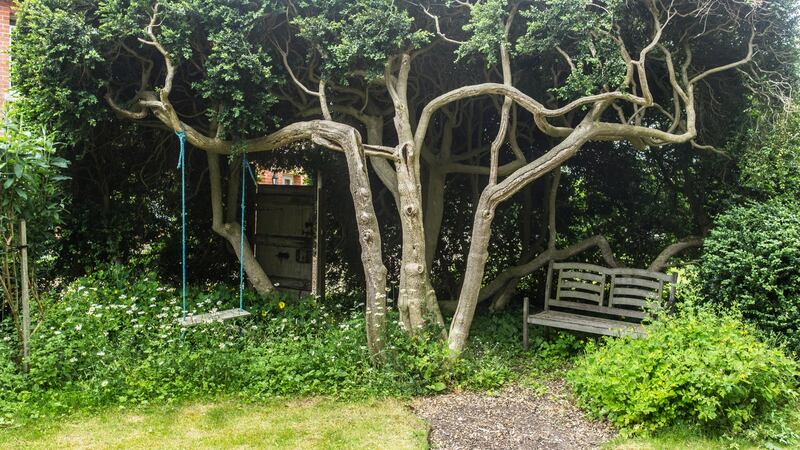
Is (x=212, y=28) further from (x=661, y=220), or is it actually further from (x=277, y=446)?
(x=661, y=220)

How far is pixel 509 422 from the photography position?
473cm

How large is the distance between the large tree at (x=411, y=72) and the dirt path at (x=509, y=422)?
784mm

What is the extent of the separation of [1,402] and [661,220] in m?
7.32

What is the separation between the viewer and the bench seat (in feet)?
19.1

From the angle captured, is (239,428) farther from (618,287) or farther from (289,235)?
(289,235)

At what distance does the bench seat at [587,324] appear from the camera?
19.1 feet

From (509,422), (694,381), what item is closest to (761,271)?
(694,381)

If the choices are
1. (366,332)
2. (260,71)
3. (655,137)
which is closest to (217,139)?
(260,71)

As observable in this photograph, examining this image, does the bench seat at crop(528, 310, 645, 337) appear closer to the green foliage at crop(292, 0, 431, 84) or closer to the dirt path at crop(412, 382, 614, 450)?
the dirt path at crop(412, 382, 614, 450)

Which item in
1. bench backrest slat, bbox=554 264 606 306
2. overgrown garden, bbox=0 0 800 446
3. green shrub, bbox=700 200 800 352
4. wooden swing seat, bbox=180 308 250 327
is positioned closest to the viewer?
overgrown garden, bbox=0 0 800 446

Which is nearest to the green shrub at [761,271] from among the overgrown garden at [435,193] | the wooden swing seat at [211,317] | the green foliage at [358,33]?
the overgrown garden at [435,193]

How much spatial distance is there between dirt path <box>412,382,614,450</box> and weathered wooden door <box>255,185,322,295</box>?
3994 mm

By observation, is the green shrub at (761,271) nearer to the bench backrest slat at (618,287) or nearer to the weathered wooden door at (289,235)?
the bench backrest slat at (618,287)

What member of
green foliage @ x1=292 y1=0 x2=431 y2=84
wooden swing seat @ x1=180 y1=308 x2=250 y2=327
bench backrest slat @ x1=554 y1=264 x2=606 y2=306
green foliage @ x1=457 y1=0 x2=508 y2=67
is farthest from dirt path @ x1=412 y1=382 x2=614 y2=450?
green foliage @ x1=292 y1=0 x2=431 y2=84
